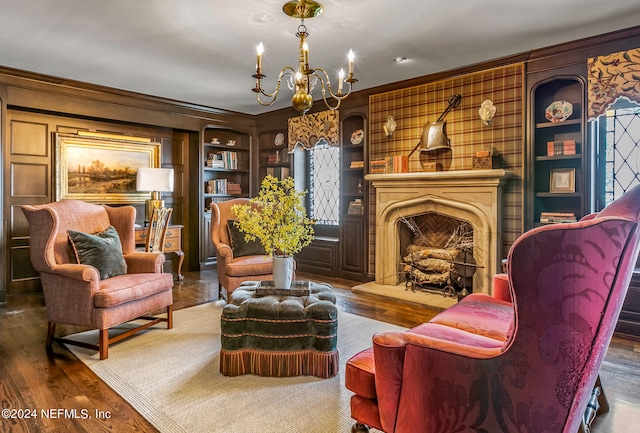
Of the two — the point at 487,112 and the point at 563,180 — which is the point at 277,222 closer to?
the point at 487,112

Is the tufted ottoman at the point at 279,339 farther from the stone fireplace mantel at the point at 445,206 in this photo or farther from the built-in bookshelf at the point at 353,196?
the built-in bookshelf at the point at 353,196

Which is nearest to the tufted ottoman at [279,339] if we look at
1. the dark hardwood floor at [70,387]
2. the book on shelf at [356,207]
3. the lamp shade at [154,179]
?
the dark hardwood floor at [70,387]

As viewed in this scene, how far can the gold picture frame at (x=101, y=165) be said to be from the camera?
475 cm

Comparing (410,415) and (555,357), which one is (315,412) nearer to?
(410,415)

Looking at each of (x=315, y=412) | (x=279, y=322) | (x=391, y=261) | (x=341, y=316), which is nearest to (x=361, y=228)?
(x=391, y=261)

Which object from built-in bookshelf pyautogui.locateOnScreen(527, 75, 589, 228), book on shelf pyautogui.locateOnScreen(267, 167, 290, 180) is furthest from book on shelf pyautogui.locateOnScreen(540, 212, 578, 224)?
book on shelf pyautogui.locateOnScreen(267, 167, 290, 180)

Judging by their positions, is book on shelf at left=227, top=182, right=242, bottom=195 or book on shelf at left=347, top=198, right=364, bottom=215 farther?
book on shelf at left=227, top=182, right=242, bottom=195

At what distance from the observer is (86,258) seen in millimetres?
2865

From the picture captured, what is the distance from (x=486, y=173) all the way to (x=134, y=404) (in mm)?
3467

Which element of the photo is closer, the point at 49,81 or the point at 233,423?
the point at 233,423

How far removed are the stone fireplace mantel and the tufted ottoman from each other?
89.1 inches

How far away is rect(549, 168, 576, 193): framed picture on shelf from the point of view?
358 centimetres

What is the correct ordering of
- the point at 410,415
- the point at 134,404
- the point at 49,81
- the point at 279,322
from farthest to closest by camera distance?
the point at 49,81, the point at 279,322, the point at 134,404, the point at 410,415

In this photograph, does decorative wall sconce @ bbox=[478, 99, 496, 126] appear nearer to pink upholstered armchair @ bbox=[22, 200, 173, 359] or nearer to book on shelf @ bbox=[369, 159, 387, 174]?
→ book on shelf @ bbox=[369, 159, 387, 174]
